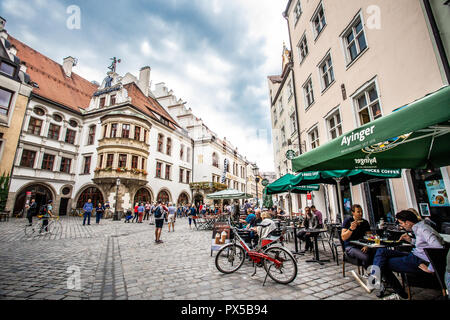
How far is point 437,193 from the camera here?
5.47 metres

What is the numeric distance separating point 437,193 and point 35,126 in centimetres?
3104

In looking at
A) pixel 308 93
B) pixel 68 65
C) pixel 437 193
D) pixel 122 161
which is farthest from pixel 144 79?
pixel 437 193

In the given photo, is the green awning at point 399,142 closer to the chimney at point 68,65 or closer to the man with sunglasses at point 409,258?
the man with sunglasses at point 409,258

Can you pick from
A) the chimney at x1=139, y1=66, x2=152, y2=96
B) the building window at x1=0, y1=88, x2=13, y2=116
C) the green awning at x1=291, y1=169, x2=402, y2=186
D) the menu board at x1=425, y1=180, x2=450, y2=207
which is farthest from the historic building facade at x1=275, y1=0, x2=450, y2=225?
the building window at x1=0, y1=88, x2=13, y2=116

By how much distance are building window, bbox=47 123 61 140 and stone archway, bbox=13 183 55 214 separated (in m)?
5.52

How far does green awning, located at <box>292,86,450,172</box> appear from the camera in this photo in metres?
2.52

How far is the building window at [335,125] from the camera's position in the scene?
10003 mm

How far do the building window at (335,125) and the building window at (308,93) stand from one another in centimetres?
217

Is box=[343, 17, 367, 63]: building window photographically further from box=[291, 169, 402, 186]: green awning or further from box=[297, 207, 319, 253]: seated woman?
box=[297, 207, 319, 253]: seated woman

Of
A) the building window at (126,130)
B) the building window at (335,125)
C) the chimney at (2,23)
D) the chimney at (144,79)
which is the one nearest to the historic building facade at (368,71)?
the building window at (335,125)

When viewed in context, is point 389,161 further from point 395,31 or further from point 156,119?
point 156,119

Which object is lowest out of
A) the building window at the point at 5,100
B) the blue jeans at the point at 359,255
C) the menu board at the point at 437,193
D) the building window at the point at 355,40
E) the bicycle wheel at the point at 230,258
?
the bicycle wheel at the point at 230,258

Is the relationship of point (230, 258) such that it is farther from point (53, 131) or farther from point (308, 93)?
point (53, 131)
